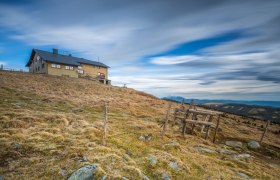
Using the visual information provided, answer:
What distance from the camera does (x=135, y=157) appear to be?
1098 cm

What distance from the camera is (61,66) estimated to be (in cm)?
5588

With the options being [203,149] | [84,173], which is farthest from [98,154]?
[203,149]

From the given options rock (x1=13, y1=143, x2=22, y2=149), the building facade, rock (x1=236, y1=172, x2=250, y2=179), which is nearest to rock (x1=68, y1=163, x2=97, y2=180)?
rock (x1=13, y1=143, x2=22, y2=149)

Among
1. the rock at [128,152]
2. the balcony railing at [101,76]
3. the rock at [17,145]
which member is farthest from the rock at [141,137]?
the balcony railing at [101,76]

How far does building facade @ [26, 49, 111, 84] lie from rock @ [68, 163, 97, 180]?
52.1 m

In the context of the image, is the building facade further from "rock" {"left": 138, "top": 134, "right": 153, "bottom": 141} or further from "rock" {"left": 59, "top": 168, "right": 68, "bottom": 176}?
"rock" {"left": 59, "top": 168, "right": 68, "bottom": 176}

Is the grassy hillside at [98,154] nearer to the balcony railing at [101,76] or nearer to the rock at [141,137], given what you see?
the rock at [141,137]

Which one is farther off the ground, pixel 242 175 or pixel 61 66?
pixel 61 66

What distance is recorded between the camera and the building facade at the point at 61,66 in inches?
2101

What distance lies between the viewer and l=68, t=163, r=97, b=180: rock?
7.73 m

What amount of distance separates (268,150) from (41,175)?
22397 millimetres

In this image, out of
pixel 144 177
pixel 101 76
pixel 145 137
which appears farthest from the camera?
pixel 101 76

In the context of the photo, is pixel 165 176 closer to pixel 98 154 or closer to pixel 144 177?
pixel 144 177

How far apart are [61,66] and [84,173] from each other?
180 feet
